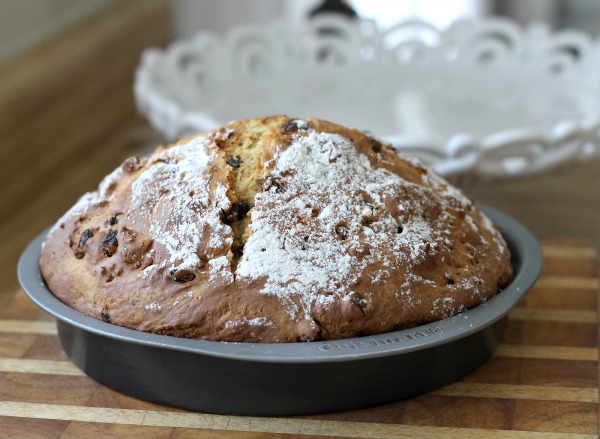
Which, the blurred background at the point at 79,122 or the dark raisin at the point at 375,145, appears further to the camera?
the blurred background at the point at 79,122

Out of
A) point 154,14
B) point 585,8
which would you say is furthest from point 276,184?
point 585,8

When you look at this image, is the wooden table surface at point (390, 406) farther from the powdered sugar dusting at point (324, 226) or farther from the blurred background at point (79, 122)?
the blurred background at point (79, 122)

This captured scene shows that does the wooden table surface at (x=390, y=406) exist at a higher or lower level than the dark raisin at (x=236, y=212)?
lower

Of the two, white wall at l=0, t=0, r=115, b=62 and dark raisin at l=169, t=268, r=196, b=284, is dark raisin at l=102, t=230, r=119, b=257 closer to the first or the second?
dark raisin at l=169, t=268, r=196, b=284

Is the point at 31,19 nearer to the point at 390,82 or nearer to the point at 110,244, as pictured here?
the point at 390,82

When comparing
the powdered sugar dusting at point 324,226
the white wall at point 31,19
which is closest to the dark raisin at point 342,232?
the powdered sugar dusting at point 324,226

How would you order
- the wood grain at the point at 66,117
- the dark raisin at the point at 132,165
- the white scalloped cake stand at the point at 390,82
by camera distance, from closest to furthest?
1. the dark raisin at the point at 132,165
2. the white scalloped cake stand at the point at 390,82
3. the wood grain at the point at 66,117
